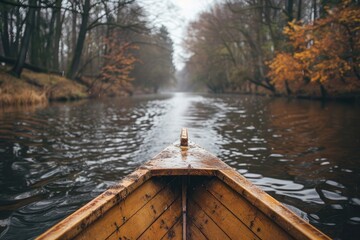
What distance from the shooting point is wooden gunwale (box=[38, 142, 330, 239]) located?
162cm

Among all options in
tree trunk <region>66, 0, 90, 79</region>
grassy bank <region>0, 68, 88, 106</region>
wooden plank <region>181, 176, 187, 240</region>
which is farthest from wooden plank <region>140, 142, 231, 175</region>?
tree trunk <region>66, 0, 90, 79</region>

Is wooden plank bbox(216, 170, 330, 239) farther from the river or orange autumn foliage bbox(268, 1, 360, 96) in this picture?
orange autumn foliage bbox(268, 1, 360, 96)

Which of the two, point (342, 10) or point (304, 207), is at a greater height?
point (342, 10)

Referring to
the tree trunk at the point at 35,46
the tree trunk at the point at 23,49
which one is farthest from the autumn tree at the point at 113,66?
the tree trunk at the point at 23,49

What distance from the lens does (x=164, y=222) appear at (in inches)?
92.0

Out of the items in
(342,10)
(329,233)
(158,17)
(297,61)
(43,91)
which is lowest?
(329,233)

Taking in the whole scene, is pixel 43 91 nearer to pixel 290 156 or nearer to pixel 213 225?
pixel 290 156

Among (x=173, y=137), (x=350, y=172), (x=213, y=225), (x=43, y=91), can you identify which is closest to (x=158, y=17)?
(x=43, y=91)

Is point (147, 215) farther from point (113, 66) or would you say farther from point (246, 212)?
point (113, 66)

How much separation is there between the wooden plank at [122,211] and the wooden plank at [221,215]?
39cm

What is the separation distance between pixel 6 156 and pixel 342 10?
48.7ft

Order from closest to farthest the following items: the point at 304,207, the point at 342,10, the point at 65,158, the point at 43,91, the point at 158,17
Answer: the point at 304,207
the point at 65,158
the point at 342,10
the point at 43,91
the point at 158,17

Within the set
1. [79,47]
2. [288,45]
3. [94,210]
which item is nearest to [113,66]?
[79,47]

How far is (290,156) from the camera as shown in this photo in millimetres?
5156
